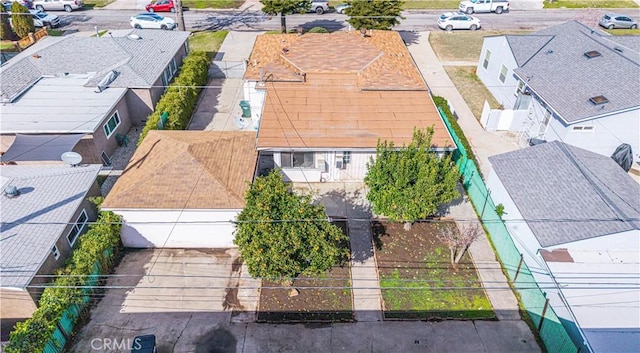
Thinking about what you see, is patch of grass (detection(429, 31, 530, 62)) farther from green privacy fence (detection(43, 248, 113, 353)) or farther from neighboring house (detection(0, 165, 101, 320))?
green privacy fence (detection(43, 248, 113, 353))

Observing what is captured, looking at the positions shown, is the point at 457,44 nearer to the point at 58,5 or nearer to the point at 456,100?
the point at 456,100

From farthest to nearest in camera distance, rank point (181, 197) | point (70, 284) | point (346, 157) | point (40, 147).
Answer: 1. point (346, 157)
2. point (40, 147)
3. point (181, 197)
4. point (70, 284)

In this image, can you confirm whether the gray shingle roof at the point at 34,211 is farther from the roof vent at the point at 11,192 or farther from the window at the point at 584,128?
the window at the point at 584,128

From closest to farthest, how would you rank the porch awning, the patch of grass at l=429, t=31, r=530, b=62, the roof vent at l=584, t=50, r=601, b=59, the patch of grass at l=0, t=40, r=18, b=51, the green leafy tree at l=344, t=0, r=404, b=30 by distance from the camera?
1. the porch awning
2. the roof vent at l=584, t=50, r=601, b=59
3. the green leafy tree at l=344, t=0, r=404, b=30
4. the patch of grass at l=429, t=31, r=530, b=62
5. the patch of grass at l=0, t=40, r=18, b=51

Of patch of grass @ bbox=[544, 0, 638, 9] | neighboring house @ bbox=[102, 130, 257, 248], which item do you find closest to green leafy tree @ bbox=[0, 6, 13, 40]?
neighboring house @ bbox=[102, 130, 257, 248]

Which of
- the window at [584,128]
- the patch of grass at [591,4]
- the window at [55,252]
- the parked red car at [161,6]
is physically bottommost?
the window at [55,252]

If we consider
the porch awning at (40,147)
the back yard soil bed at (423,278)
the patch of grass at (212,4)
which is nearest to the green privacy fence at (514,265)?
the back yard soil bed at (423,278)

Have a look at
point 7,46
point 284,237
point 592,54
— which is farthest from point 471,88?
point 7,46
